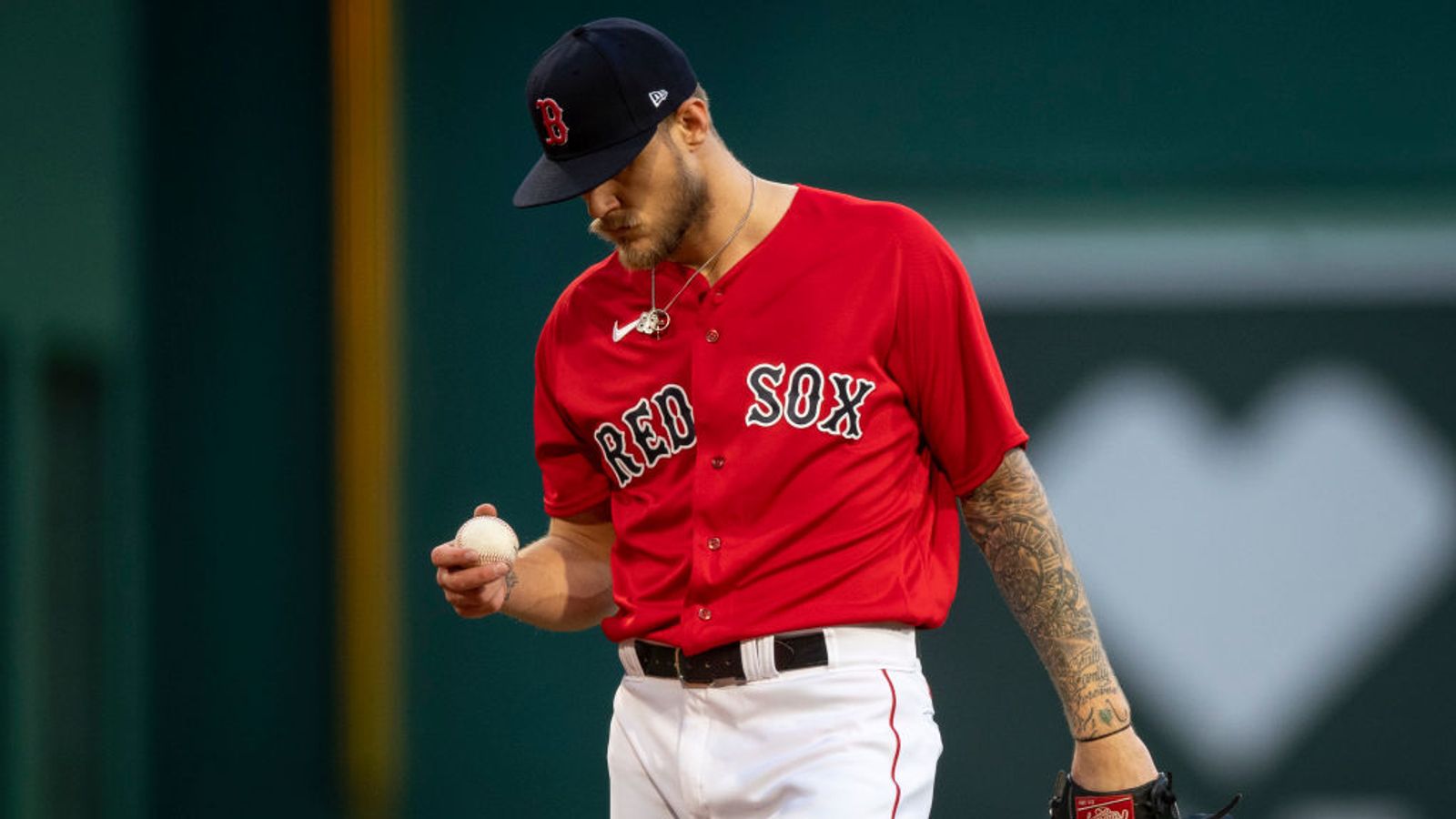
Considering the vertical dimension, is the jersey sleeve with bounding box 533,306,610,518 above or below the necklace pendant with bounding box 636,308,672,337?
below

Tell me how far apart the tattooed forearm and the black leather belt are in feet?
1.12

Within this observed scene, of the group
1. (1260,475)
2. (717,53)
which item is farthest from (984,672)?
(717,53)

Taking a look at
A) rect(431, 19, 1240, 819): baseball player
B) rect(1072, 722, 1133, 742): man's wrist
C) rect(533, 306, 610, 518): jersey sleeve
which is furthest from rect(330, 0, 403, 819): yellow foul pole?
rect(1072, 722, 1133, 742): man's wrist

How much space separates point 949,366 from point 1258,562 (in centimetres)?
319

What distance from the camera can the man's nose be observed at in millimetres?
2688

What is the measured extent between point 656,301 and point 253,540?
3.44 meters

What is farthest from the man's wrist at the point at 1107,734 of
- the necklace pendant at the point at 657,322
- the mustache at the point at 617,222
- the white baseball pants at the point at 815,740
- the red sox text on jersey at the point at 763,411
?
the mustache at the point at 617,222

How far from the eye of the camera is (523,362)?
18.8 feet

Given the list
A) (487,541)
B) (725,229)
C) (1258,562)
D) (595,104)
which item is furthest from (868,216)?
(1258,562)

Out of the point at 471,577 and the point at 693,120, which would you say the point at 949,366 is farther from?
the point at 471,577

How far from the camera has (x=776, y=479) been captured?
8.54 feet

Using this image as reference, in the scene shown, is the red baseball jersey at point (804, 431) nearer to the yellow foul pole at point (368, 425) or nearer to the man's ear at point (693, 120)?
the man's ear at point (693, 120)

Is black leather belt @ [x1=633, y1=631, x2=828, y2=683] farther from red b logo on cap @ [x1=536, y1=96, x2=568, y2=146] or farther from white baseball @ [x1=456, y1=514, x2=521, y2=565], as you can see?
red b logo on cap @ [x1=536, y1=96, x2=568, y2=146]

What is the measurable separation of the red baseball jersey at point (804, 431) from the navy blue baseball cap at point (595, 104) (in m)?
0.23
